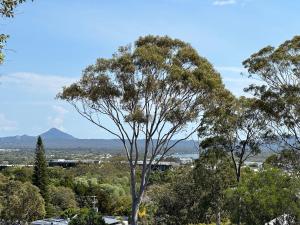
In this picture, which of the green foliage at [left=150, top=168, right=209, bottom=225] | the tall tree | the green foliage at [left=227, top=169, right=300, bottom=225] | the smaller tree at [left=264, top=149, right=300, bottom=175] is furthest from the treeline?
the green foliage at [left=227, top=169, right=300, bottom=225]

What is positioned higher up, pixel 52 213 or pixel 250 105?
pixel 250 105

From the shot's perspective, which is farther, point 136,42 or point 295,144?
point 136,42

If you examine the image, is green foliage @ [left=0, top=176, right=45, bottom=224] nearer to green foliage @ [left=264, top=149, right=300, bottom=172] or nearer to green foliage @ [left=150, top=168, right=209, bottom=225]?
green foliage @ [left=150, top=168, right=209, bottom=225]

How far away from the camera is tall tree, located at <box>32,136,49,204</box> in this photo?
5003 cm

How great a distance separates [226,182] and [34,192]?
2233cm

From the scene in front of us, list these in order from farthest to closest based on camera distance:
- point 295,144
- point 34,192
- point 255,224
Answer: point 34,192, point 295,144, point 255,224

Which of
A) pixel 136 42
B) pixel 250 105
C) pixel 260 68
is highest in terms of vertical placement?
pixel 136 42

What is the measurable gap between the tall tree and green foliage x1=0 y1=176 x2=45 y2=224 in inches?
413

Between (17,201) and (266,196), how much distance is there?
94.3 feet

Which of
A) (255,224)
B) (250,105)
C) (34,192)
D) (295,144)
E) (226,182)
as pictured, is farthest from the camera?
(34,192)

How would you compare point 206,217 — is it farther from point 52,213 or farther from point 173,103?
point 52,213

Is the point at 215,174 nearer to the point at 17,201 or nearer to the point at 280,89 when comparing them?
the point at 280,89

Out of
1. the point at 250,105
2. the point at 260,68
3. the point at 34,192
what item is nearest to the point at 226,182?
the point at 250,105

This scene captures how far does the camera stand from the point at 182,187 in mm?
26578
